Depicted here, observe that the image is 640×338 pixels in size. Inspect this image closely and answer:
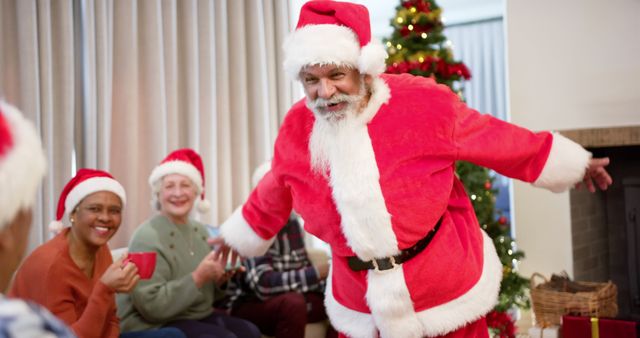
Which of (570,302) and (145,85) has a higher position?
(145,85)

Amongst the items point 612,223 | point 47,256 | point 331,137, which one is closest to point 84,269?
point 47,256

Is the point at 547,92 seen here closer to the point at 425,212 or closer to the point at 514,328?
the point at 514,328

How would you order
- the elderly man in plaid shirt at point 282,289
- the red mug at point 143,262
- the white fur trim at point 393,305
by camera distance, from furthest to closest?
the elderly man in plaid shirt at point 282,289 < the red mug at point 143,262 < the white fur trim at point 393,305

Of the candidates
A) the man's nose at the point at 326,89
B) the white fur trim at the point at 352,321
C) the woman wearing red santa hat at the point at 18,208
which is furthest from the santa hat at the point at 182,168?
the woman wearing red santa hat at the point at 18,208

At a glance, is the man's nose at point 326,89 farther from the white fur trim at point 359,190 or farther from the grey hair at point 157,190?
the grey hair at point 157,190

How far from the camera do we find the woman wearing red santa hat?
904 mm

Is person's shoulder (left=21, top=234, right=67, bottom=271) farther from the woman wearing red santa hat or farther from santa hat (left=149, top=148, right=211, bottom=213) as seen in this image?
the woman wearing red santa hat

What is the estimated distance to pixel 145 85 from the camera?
390 centimetres

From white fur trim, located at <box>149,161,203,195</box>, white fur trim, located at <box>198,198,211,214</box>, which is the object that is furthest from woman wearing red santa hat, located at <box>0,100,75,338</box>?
white fur trim, located at <box>198,198,211,214</box>

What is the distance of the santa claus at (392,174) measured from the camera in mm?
1821

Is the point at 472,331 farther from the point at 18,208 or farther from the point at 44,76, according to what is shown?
the point at 44,76

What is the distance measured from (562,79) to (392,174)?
10.0 ft

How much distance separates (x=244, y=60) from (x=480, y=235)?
292cm

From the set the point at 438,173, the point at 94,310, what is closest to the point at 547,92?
the point at 438,173
